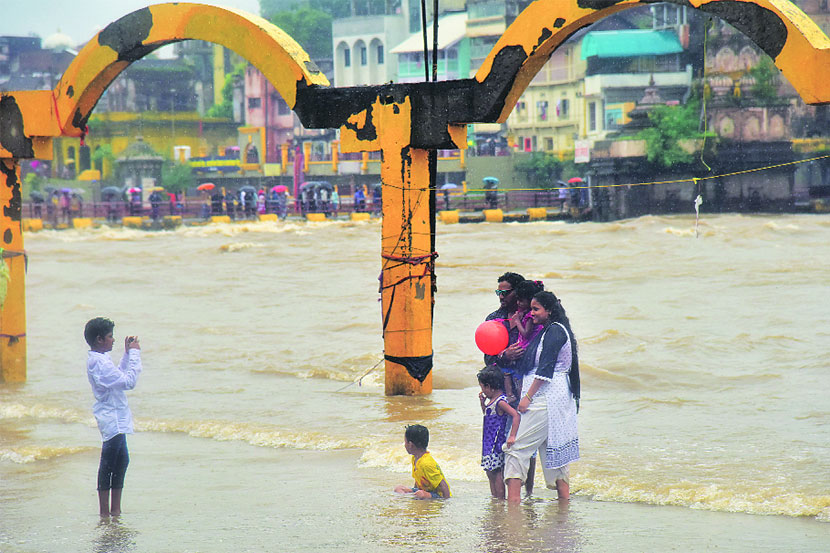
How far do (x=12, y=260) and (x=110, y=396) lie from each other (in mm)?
5153

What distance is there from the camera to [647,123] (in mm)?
43062

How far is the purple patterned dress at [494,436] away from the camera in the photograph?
19.5ft

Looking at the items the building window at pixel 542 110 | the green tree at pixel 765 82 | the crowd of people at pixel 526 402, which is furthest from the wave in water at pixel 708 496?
the building window at pixel 542 110

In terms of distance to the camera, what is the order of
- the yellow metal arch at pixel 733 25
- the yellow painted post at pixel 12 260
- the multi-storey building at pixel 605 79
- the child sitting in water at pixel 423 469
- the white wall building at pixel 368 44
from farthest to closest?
the white wall building at pixel 368 44
the multi-storey building at pixel 605 79
the yellow painted post at pixel 12 260
the yellow metal arch at pixel 733 25
the child sitting in water at pixel 423 469

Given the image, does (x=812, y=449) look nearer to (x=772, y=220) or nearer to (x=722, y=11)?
(x=722, y=11)

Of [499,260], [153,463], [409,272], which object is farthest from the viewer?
[499,260]

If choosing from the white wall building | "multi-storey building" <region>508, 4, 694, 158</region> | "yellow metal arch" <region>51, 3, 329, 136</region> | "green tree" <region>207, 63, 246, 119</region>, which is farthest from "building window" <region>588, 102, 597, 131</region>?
"yellow metal arch" <region>51, 3, 329, 136</region>

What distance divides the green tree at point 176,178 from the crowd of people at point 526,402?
54.6 meters

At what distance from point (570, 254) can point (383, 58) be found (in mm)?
39945

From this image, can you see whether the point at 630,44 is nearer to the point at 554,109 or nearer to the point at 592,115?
the point at 592,115

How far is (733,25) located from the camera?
7.13 m

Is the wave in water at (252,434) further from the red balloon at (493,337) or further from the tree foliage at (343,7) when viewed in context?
the tree foliage at (343,7)

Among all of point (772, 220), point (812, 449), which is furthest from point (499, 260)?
point (812, 449)

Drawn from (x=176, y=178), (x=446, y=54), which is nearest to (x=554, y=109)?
(x=446, y=54)
